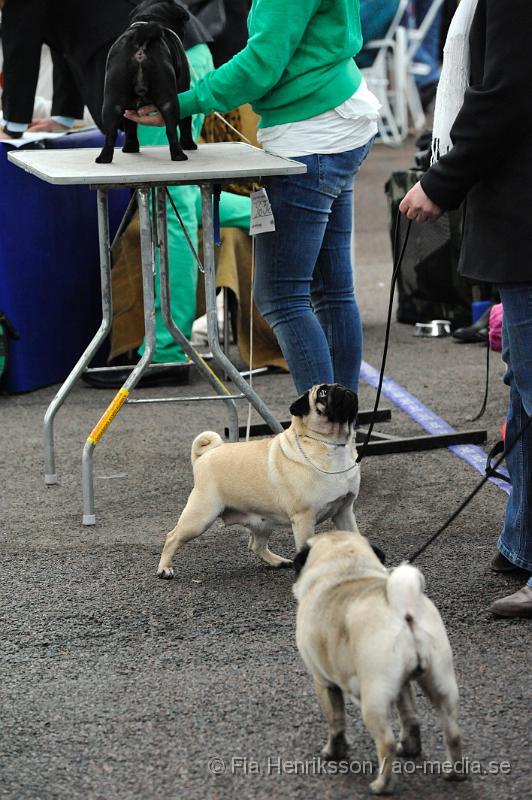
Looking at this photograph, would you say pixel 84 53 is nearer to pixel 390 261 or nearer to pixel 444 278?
pixel 444 278

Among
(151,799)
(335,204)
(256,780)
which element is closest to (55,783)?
(151,799)

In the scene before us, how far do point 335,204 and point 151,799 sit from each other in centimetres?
234

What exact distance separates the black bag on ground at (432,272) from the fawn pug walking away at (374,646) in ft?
14.5

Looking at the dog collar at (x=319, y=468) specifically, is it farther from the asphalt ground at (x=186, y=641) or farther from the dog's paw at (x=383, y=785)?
the dog's paw at (x=383, y=785)

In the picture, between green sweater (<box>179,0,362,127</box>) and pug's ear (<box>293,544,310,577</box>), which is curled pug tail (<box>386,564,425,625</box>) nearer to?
pug's ear (<box>293,544,310,577</box>)

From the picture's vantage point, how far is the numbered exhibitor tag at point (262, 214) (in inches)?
146

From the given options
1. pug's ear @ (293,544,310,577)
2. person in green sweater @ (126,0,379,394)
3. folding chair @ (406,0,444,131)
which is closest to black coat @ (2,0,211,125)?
person in green sweater @ (126,0,379,394)

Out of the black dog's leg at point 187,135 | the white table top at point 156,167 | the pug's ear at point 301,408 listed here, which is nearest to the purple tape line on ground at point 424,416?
the pug's ear at point 301,408

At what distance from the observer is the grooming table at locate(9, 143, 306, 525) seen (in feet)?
11.8

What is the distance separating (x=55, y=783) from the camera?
91.2 inches

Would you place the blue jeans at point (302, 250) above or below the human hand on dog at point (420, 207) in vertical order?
below

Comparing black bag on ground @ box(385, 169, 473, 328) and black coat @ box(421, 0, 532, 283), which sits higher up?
black coat @ box(421, 0, 532, 283)

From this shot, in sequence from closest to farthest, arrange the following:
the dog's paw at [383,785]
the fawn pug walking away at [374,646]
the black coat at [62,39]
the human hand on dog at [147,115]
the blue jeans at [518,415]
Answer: the fawn pug walking away at [374,646]
the dog's paw at [383,785]
the blue jeans at [518,415]
the human hand on dog at [147,115]
the black coat at [62,39]

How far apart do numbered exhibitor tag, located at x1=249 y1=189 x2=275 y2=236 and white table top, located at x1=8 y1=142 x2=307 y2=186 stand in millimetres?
110
